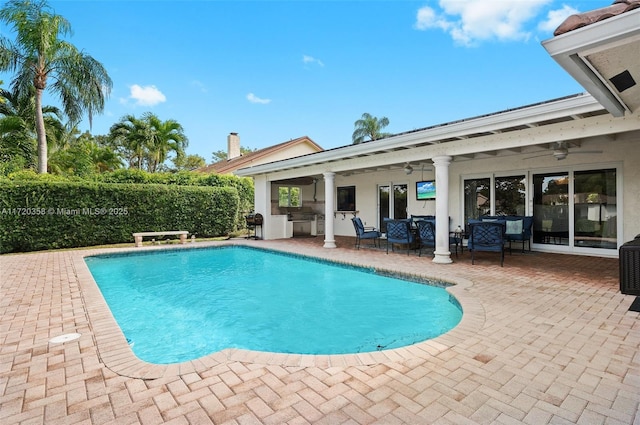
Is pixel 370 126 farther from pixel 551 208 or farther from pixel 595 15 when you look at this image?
pixel 595 15

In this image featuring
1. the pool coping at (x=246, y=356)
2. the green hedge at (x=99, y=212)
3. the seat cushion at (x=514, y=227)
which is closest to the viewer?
A: the pool coping at (x=246, y=356)

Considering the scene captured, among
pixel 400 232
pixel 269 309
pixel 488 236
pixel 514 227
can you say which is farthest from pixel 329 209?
pixel 269 309

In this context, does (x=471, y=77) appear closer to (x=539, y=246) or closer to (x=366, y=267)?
(x=539, y=246)

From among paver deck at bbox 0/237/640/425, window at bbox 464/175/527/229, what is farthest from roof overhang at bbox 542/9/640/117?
window at bbox 464/175/527/229

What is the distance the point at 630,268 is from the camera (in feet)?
12.6

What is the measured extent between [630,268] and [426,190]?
7.92 m

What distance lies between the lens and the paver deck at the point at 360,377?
2111 millimetres

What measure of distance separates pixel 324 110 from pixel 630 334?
1018 inches

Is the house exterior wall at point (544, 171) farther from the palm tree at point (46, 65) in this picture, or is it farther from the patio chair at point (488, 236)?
the palm tree at point (46, 65)

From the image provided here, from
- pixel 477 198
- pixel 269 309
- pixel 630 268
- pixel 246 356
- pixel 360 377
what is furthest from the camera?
pixel 477 198

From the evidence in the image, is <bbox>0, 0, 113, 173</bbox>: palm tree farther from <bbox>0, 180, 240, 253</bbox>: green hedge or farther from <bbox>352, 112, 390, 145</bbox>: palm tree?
<bbox>352, 112, 390, 145</bbox>: palm tree

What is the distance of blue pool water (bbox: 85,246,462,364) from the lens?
4047 millimetres

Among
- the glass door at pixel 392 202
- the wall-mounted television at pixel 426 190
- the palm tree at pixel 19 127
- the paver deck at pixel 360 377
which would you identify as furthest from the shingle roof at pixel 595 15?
the palm tree at pixel 19 127

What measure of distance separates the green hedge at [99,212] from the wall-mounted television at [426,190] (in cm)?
828
